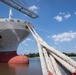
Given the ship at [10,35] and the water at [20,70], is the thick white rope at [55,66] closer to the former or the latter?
the water at [20,70]

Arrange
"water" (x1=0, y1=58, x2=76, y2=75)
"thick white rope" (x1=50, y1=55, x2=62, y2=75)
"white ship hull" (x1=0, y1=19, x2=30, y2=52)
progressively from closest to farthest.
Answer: "thick white rope" (x1=50, y1=55, x2=62, y2=75), "water" (x1=0, y1=58, x2=76, y2=75), "white ship hull" (x1=0, y1=19, x2=30, y2=52)

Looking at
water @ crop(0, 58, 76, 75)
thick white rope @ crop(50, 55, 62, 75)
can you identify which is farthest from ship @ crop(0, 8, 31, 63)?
thick white rope @ crop(50, 55, 62, 75)

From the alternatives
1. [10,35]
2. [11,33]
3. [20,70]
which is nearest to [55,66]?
[20,70]

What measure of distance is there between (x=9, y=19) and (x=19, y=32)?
8.37 ft

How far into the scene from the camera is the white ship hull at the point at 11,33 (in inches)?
1049

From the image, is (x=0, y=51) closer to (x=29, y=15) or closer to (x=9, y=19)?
(x=9, y=19)

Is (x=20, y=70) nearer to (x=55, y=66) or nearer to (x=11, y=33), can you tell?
(x=55, y=66)

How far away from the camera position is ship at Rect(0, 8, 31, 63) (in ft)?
87.5

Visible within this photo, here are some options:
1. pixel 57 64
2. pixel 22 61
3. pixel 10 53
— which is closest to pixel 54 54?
pixel 57 64

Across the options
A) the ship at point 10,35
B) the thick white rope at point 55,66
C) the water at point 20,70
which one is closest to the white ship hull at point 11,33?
the ship at point 10,35

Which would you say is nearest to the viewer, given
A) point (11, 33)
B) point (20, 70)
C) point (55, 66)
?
point (55, 66)

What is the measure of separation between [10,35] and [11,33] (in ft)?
1.20

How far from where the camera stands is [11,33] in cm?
2733

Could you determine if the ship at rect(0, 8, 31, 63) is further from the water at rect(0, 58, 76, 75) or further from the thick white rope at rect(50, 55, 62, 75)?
the thick white rope at rect(50, 55, 62, 75)
